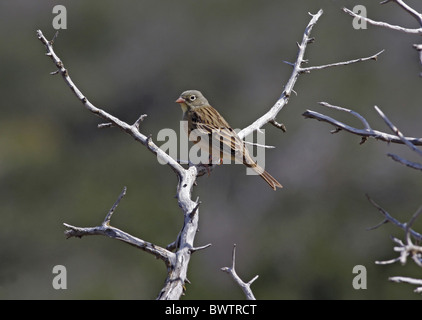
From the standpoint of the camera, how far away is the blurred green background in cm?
1697

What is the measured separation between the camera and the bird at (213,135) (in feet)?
22.5

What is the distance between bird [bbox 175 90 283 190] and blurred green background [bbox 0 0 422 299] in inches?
305

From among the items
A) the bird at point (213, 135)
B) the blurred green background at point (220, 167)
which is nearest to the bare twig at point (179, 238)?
the bird at point (213, 135)

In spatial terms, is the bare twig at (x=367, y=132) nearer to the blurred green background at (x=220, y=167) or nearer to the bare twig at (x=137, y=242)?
the bare twig at (x=137, y=242)

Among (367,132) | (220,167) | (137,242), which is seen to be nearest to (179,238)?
(137,242)

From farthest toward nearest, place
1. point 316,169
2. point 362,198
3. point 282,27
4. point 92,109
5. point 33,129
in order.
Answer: point 33,129, point 282,27, point 316,169, point 362,198, point 92,109

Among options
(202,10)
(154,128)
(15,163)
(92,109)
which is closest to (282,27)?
(202,10)

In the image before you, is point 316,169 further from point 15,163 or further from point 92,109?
point 92,109

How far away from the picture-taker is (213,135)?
708 centimetres

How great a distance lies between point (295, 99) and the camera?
56.6ft

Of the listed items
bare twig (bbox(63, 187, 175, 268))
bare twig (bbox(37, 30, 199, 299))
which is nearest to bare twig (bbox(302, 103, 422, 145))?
bare twig (bbox(37, 30, 199, 299))

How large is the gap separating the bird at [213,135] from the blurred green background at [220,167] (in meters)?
7.74

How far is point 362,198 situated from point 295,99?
7.88 ft

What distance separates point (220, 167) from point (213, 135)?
9.41 m
